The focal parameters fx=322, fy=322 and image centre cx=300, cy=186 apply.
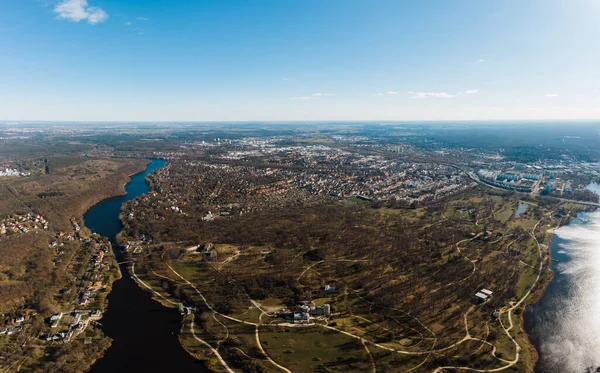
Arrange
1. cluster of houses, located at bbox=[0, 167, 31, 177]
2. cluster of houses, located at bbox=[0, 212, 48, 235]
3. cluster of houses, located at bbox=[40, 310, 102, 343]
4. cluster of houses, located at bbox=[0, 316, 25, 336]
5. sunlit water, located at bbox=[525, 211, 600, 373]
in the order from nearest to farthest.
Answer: sunlit water, located at bbox=[525, 211, 600, 373], cluster of houses, located at bbox=[40, 310, 102, 343], cluster of houses, located at bbox=[0, 316, 25, 336], cluster of houses, located at bbox=[0, 212, 48, 235], cluster of houses, located at bbox=[0, 167, 31, 177]

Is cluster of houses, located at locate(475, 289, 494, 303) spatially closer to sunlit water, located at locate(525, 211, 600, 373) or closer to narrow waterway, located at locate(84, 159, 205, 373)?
sunlit water, located at locate(525, 211, 600, 373)

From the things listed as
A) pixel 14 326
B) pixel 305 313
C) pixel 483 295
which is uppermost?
pixel 483 295

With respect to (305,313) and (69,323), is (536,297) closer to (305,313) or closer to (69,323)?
(305,313)

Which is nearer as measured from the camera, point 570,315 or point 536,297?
point 570,315

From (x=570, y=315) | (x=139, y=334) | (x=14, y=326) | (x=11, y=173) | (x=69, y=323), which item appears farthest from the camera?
(x=11, y=173)

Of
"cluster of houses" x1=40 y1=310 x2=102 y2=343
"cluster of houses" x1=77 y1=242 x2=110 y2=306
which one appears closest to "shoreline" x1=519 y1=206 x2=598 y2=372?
"cluster of houses" x1=40 y1=310 x2=102 y2=343

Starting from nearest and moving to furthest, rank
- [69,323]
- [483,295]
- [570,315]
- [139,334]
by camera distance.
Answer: [139,334] → [69,323] → [570,315] → [483,295]

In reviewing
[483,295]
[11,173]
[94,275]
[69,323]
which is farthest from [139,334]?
[11,173]

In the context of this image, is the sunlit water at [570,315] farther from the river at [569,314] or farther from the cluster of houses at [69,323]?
the cluster of houses at [69,323]
